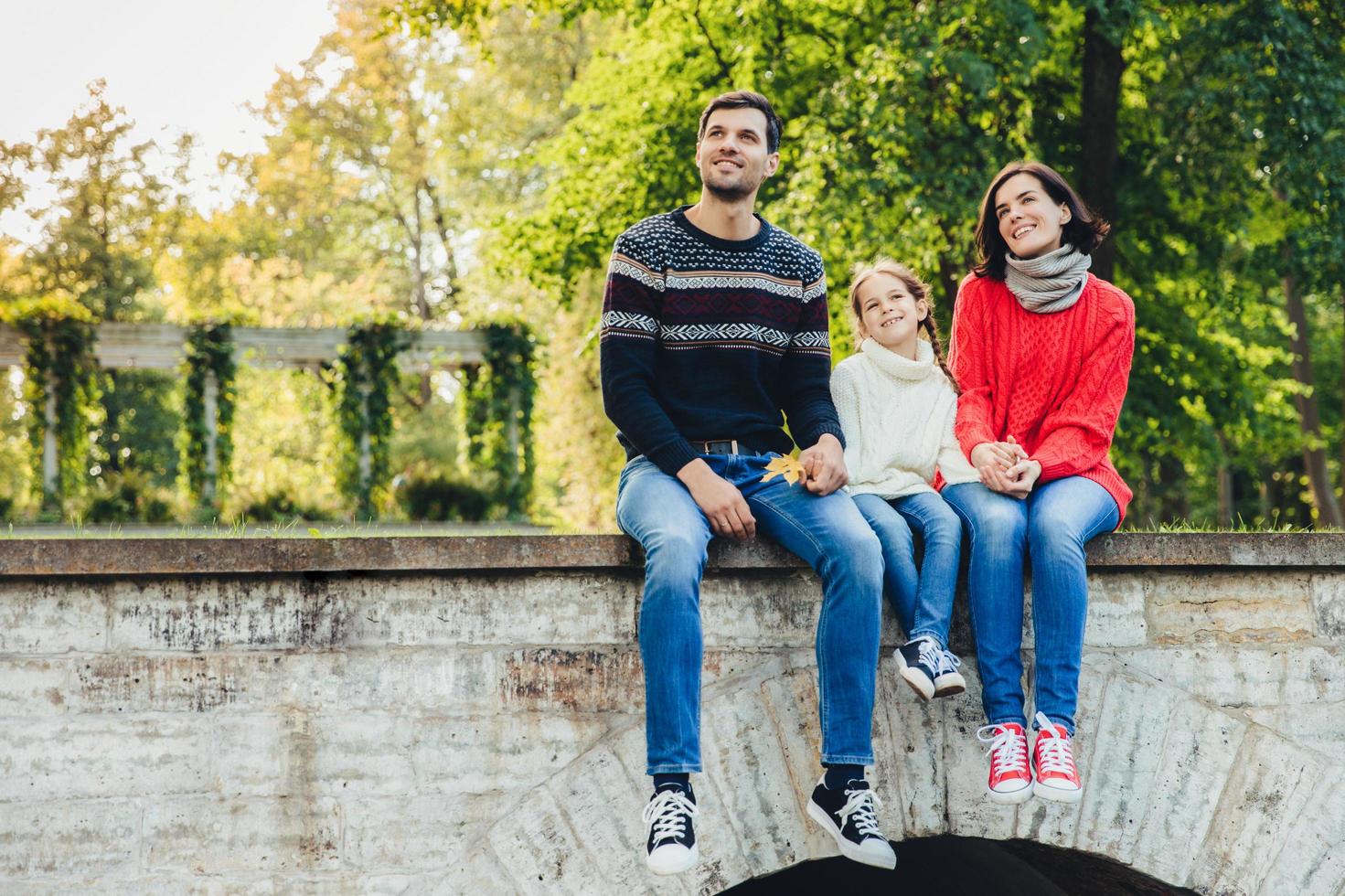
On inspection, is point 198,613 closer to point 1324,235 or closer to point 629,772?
point 629,772

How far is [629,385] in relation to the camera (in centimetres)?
329

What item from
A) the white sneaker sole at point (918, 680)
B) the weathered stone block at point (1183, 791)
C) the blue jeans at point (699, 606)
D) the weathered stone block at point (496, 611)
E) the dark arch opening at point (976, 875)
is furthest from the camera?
the dark arch opening at point (976, 875)

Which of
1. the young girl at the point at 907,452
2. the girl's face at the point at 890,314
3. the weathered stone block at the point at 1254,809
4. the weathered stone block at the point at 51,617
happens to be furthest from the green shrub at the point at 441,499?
the weathered stone block at the point at 1254,809

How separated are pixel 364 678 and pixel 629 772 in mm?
738

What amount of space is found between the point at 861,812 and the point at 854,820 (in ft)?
0.09

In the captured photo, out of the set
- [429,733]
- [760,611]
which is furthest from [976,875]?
[429,733]

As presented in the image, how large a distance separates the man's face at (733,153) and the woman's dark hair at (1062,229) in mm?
749

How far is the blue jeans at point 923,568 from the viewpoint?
10.8 feet

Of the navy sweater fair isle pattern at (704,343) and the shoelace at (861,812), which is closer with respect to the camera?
the shoelace at (861,812)

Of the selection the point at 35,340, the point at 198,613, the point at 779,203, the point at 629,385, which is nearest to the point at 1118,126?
the point at 779,203

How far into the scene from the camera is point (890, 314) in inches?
149

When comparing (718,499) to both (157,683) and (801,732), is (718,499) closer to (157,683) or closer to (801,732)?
(801,732)

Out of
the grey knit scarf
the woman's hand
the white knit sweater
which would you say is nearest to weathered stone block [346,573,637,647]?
the white knit sweater

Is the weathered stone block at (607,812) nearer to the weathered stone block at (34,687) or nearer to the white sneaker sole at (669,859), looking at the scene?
the white sneaker sole at (669,859)
